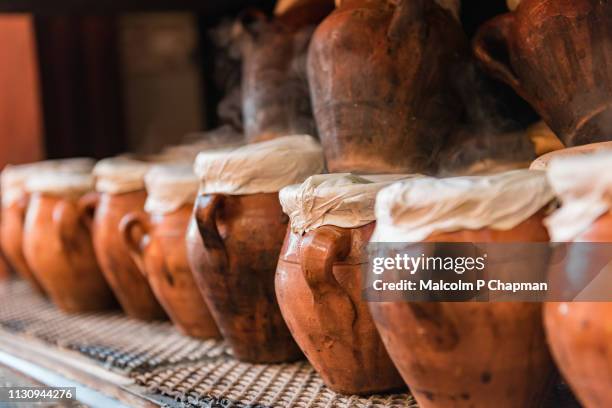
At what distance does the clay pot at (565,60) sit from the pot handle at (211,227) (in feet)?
2.24

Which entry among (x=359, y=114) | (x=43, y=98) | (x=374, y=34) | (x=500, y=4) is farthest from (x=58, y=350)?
(x=43, y=98)

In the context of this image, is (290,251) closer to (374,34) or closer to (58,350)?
(374,34)

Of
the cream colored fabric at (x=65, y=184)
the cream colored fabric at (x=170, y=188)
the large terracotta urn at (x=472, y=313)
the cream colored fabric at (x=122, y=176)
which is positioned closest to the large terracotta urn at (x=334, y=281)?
the large terracotta urn at (x=472, y=313)

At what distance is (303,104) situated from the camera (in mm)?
2152

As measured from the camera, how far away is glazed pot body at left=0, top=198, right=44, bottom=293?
281cm

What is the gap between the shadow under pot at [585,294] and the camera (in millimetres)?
964

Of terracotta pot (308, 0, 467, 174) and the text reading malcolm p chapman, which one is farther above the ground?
terracotta pot (308, 0, 467, 174)

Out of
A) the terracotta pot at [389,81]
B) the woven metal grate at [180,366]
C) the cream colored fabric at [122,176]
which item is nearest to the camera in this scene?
the woven metal grate at [180,366]

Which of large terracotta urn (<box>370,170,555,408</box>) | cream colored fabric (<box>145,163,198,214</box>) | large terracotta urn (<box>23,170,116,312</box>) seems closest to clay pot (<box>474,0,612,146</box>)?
large terracotta urn (<box>370,170,555,408</box>)

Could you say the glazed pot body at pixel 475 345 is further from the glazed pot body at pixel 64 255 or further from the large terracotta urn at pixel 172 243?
the glazed pot body at pixel 64 255

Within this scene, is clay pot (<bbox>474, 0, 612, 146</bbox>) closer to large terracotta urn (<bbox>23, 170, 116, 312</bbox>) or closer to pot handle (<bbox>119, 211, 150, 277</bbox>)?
pot handle (<bbox>119, 211, 150, 277</bbox>)

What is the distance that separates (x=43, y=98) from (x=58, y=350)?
71.9 inches

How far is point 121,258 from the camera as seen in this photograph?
2342 millimetres

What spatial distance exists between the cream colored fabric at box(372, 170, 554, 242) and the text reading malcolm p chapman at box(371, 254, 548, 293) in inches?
1.6
